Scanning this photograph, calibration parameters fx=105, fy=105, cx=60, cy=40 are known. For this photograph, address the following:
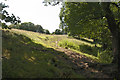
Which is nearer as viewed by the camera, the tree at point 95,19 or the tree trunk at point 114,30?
the tree trunk at point 114,30

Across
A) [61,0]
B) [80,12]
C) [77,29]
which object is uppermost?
[61,0]

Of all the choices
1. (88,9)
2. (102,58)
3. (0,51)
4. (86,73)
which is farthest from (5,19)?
(102,58)

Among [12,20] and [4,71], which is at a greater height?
[12,20]

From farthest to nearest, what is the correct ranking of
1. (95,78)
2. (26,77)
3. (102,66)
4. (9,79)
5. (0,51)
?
(102,66) < (0,51) < (95,78) < (26,77) < (9,79)

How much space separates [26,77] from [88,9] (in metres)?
9.14

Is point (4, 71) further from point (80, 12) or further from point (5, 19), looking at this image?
point (80, 12)

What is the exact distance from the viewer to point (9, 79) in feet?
18.6

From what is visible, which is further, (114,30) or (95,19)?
(95,19)

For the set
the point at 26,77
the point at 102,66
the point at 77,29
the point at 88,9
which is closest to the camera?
the point at 26,77

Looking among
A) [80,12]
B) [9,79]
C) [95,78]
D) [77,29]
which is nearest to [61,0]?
[80,12]

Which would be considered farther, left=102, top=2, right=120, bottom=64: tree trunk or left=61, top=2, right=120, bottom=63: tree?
left=61, top=2, right=120, bottom=63: tree

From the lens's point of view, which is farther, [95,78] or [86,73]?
[86,73]

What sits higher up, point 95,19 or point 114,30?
point 95,19

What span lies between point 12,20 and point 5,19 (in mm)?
848
